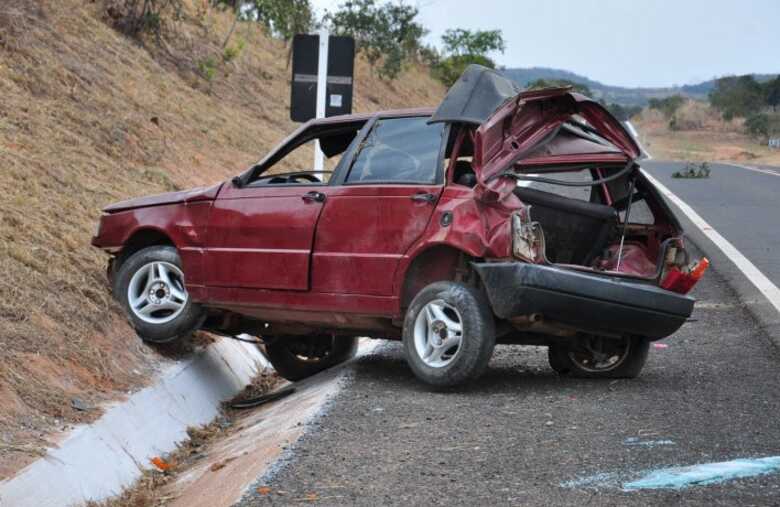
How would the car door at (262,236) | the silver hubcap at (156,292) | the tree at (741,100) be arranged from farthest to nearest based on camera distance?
the tree at (741,100) → the silver hubcap at (156,292) → the car door at (262,236)

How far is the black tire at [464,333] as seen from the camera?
7742 mm

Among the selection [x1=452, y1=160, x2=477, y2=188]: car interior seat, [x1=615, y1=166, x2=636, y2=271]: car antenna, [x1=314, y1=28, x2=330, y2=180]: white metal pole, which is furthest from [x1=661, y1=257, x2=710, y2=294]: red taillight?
[x1=314, y1=28, x2=330, y2=180]: white metal pole

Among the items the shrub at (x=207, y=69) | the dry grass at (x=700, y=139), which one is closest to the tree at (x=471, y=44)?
the dry grass at (x=700, y=139)

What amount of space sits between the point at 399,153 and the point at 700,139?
231ft

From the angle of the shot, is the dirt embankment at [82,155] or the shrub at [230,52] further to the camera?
the shrub at [230,52]

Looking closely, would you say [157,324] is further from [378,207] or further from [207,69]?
[207,69]

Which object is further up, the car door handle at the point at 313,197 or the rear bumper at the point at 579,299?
the car door handle at the point at 313,197

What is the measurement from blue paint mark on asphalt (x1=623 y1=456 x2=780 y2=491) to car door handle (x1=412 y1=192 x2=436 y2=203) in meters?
2.74

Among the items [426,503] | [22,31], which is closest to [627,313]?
[426,503]

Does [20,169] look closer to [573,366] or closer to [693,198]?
[573,366]

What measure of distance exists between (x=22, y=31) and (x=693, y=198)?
46.1ft

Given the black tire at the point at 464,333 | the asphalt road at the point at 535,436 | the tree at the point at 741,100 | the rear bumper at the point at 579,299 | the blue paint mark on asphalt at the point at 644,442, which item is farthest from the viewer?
the tree at the point at 741,100

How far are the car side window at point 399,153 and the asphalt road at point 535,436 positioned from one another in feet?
4.50

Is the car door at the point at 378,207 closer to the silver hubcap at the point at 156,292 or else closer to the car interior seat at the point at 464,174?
the car interior seat at the point at 464,174
